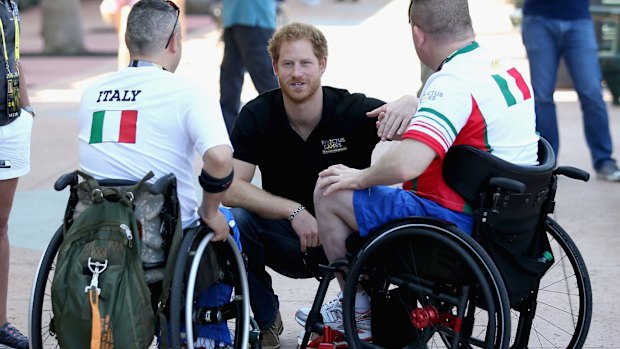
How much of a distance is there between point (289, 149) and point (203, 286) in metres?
0.89

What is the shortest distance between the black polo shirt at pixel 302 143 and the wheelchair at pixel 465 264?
646mm

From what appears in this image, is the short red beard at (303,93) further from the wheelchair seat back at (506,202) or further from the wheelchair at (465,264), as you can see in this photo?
the wheelchair seat back at (506,202)

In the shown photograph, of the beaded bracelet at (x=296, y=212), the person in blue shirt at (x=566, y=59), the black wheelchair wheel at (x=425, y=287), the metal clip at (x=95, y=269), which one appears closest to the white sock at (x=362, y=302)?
the black wheelchair wheel at (x=425, y=287)

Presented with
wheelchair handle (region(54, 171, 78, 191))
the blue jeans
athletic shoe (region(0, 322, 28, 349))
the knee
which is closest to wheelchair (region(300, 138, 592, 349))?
the knee

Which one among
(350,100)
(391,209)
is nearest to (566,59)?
(350,100)

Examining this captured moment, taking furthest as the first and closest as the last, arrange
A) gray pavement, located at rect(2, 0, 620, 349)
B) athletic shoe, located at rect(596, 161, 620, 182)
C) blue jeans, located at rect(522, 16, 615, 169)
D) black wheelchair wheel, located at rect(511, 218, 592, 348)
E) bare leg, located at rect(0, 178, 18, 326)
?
athletic shoe, located at rect(596, 161, 620, 182)
blue jeans, located at rect(522, 16, 615, 169)
gray pavement, located at rect(2, 0, 620, 349)
bare leg, located at rect(0, 178, 18, 326)
black wheelchair wheel, located at rect(511, 218, 592, 348)

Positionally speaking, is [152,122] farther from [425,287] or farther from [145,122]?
[425,287]

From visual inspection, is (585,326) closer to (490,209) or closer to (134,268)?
(490,209)

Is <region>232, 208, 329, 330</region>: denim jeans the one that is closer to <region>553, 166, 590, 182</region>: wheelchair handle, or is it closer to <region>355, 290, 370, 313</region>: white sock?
<region>355, 290, 370, 313</region>: white sock

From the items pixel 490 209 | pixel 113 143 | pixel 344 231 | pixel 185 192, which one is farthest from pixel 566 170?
pixel 113 143

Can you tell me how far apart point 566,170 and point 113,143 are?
171 cm

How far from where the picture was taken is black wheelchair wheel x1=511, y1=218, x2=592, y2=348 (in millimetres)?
3883

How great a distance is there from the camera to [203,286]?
375cm

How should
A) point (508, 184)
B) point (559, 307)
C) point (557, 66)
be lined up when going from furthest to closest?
1. point (557, 66)
2. point (559, 307)
3. point (508, 184)
